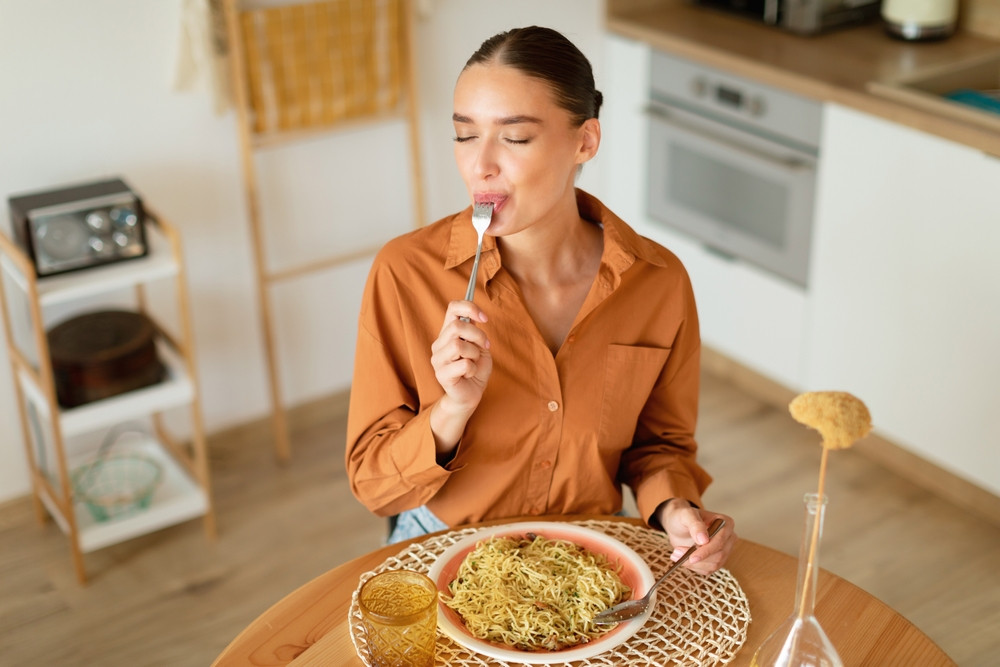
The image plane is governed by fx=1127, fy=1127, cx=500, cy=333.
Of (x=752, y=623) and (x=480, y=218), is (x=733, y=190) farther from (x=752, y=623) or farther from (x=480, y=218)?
(x=752, y=623)

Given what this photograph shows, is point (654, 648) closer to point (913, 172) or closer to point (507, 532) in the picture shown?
point (507, 532)

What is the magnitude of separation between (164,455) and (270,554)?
43 centimetres

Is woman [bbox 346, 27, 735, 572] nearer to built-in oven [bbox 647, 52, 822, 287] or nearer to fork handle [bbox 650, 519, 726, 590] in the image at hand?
fork handle [bbox 650, 519, 726, 590]

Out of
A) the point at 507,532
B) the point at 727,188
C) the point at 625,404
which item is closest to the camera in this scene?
the point at 507,532

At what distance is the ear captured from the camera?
1575 millimetres

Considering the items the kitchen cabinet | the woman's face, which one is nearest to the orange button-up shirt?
the woman's face

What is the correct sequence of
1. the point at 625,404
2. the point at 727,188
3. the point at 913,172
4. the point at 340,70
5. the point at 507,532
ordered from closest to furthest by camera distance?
the point at 507,532
the point at 625,404
the point at 913,172
the point at 340,70
the point at 727,188

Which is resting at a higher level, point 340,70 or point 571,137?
point 571,137

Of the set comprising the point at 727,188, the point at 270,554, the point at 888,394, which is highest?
the point at 727,188

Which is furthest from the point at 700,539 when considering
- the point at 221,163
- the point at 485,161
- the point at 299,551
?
the point at 221,163

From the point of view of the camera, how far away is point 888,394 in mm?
2930

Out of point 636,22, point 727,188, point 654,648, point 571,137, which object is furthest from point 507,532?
point 636,22

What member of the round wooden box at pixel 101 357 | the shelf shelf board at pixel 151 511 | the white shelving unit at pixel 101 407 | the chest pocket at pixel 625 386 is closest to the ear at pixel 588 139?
the chest pocket at pixel 625 386

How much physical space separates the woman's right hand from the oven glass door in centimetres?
181
